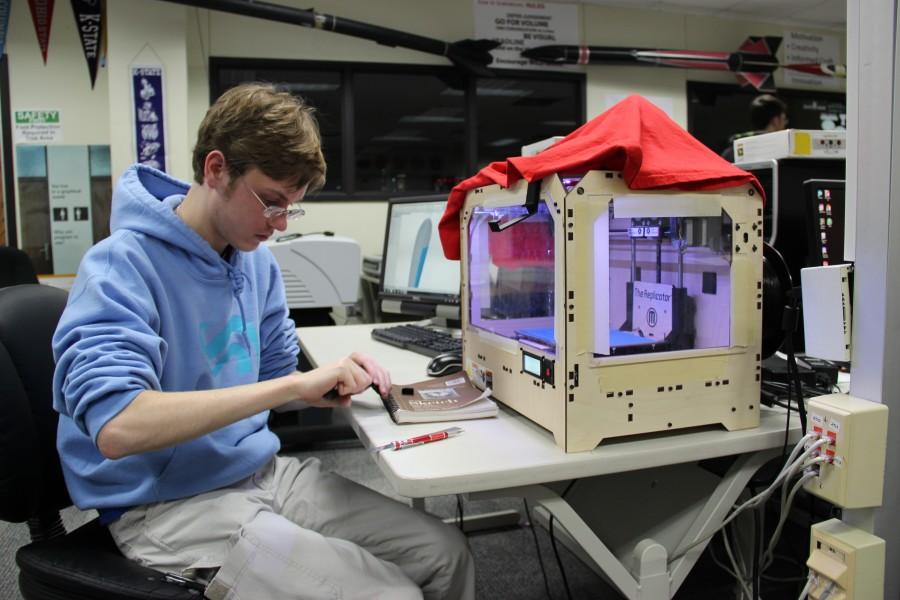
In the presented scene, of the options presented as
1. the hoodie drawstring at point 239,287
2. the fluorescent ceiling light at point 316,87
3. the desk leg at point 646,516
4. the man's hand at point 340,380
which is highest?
the fluorescent ceiling light at point 316,87

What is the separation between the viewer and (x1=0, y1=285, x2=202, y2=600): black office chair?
0.89 meters

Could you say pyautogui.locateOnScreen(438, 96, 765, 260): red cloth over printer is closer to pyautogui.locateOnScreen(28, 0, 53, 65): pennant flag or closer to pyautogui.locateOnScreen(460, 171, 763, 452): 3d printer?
pyautogui.locateOnScreen(460, 171, 763, 452): 3d printer

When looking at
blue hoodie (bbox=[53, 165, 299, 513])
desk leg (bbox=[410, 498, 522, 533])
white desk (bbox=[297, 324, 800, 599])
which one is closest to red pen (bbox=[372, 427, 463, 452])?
white desk (bbox=[297, 324, 800, 599])

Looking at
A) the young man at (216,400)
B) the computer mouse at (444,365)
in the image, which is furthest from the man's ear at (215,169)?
the computer mouse at (444,365)

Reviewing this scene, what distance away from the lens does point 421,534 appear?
41.1 inches

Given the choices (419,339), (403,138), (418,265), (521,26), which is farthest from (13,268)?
(521,26)

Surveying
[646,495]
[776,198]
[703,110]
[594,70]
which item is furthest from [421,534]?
[703,110]

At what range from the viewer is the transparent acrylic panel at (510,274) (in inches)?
44.4

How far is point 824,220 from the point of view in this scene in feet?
4.50

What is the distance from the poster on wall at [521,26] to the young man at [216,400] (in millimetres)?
3372

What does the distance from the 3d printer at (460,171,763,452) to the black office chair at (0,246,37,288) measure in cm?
199

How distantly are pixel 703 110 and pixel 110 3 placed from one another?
3.97 m

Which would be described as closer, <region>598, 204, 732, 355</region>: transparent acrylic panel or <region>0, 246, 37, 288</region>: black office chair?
<region>598, 204, 732, 355</region>: transparent acrylic panel

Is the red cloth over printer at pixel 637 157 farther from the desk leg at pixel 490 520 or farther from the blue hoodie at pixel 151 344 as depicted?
the desk leg at pixel 490 520
